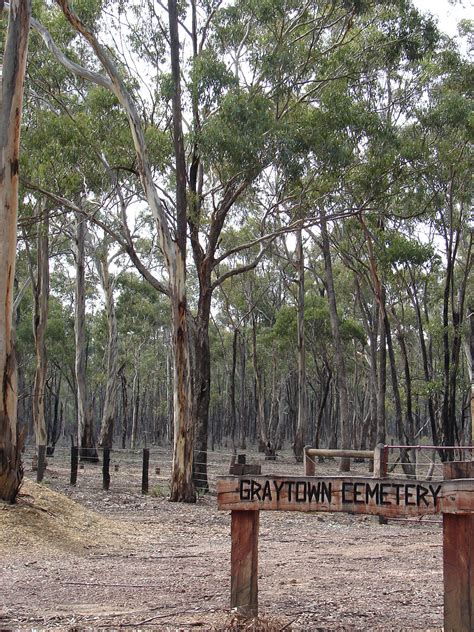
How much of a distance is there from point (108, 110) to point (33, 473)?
8.70 meters

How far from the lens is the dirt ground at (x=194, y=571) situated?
515 cm

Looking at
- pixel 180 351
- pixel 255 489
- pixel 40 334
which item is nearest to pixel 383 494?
pixel 255 489

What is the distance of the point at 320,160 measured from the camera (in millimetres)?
18172

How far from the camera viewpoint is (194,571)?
24.6 feet

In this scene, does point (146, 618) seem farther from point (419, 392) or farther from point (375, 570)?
point (419, 392)

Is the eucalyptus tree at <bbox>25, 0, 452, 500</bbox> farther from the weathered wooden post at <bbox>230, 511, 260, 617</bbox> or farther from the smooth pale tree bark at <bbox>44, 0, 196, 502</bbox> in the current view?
the weathered wooden post at <bbox>230, 511, 260, 617</bbox>

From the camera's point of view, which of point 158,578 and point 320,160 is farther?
point 320,160

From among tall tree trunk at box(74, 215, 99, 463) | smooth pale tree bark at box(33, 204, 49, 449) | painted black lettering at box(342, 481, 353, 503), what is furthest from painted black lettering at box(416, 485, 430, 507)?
tall tree trunk at box(74, 215, 99, 463)

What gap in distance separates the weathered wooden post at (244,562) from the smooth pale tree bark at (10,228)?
18.0 feet

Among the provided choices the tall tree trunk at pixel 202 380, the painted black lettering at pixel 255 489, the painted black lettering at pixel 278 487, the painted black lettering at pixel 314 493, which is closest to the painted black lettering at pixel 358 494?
the painted black lettering at pixel 314 493

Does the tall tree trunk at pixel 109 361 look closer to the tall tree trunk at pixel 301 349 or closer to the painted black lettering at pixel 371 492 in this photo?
the tall tree trunk at pixel 301 349

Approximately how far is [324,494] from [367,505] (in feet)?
0.85

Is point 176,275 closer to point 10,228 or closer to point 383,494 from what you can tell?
point 10,228

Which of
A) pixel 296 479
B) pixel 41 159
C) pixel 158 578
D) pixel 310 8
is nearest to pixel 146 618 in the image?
pixel 296 479
